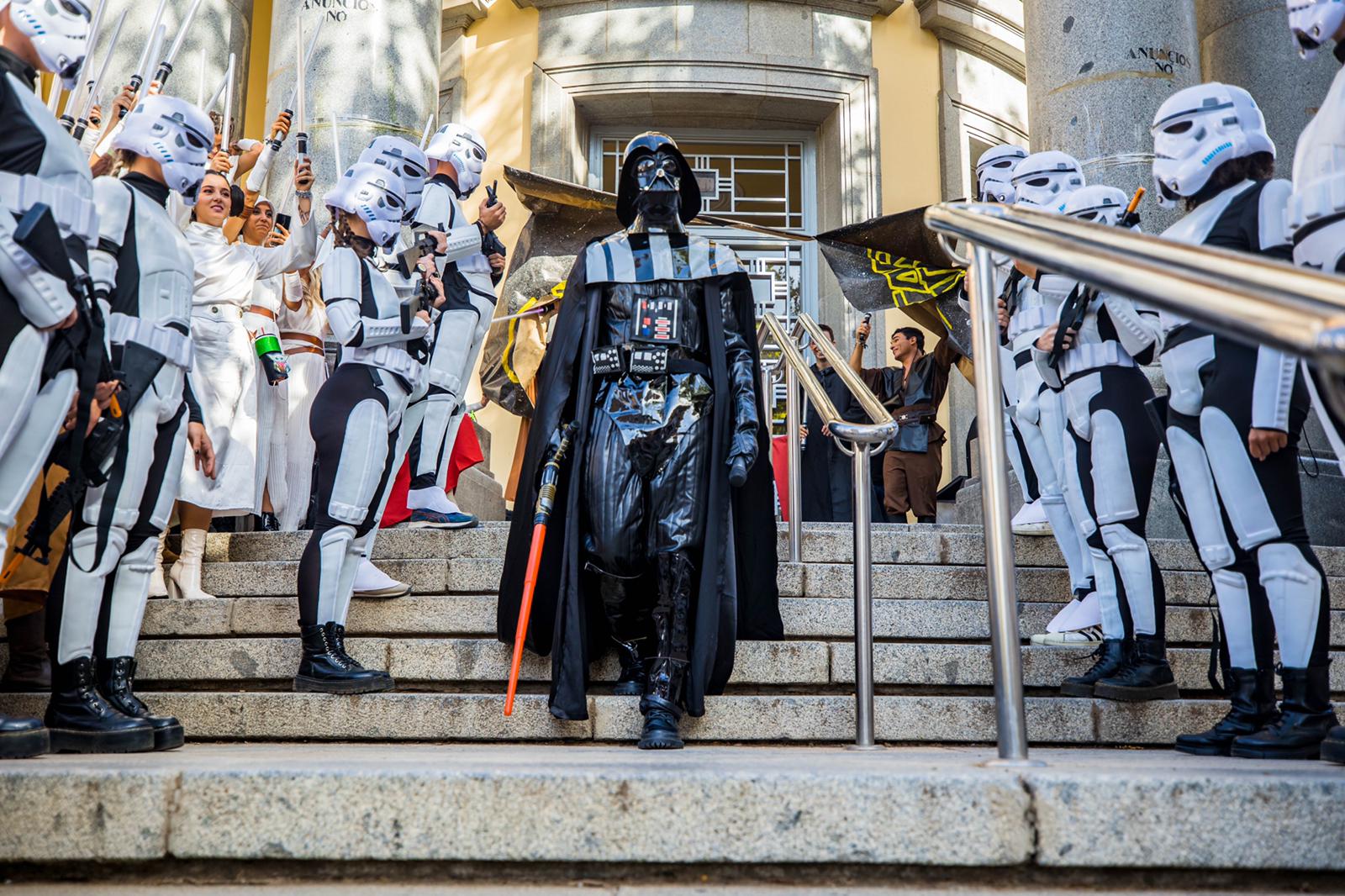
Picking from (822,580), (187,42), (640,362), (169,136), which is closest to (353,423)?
(640,362)

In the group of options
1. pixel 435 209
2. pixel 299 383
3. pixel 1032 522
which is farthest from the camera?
pixel 299 383

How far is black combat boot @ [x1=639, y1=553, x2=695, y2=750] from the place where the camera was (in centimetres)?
404

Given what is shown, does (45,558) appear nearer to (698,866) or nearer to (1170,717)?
(698,866)

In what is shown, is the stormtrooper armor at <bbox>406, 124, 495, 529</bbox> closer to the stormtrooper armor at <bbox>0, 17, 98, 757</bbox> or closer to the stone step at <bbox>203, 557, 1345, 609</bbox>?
the stone step at <bbox>203, 557, 1345, 609</bbox>

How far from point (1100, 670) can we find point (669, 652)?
1.59m

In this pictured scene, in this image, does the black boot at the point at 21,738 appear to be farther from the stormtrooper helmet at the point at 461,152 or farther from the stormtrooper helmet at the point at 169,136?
the stormtrooper helmet at the point at 461,152

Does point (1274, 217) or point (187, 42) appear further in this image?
point (187, 42)

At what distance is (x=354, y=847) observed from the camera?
2504mm

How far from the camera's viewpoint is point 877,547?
6.05m

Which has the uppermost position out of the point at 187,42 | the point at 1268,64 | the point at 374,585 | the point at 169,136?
the point at 187,42

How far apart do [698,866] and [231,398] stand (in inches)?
174

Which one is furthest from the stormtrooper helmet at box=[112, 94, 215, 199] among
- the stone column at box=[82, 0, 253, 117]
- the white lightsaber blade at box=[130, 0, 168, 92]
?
the stone column at box=[82, 0, 253, 117]

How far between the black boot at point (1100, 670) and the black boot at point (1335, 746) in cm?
132

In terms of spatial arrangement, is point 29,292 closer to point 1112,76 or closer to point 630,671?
point 630,671
